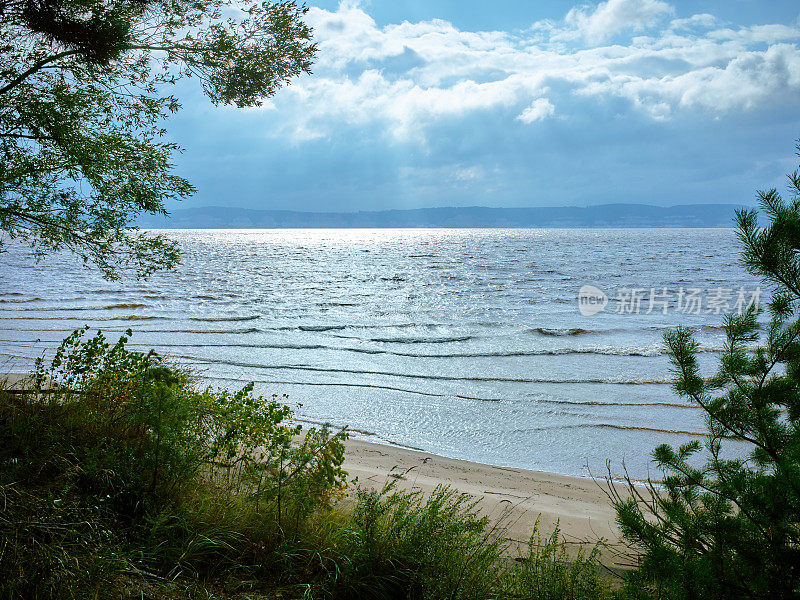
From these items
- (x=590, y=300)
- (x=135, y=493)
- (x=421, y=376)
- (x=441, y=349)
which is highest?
(x=590, y=300)

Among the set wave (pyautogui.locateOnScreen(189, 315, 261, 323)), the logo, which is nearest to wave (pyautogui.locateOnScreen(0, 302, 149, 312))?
wave (pyautogui.locateOnScreen(189, 315, 261, 323))

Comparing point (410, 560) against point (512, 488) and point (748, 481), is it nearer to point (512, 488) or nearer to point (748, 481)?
point (748, 481)

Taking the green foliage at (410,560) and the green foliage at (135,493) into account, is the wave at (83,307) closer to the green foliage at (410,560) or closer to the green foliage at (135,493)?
the green foliage at (135,493)

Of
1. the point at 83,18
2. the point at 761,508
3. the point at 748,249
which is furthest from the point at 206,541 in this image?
the point at 83,18

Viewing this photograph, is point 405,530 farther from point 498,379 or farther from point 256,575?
point 498,379

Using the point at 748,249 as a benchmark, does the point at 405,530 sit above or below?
below

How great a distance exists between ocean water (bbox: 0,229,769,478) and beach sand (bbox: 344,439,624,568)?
70 cm

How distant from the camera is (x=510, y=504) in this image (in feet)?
22.0

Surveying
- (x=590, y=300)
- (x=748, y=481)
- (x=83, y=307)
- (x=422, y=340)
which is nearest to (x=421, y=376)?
(x=422, y=340)

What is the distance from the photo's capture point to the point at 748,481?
2945 millimetres

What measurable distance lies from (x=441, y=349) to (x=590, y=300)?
1581 cm

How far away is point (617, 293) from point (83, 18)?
34.6 m

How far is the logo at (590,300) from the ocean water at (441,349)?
545mm

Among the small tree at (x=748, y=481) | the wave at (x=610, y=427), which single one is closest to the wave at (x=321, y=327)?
the wave at (x=610, y=427)
